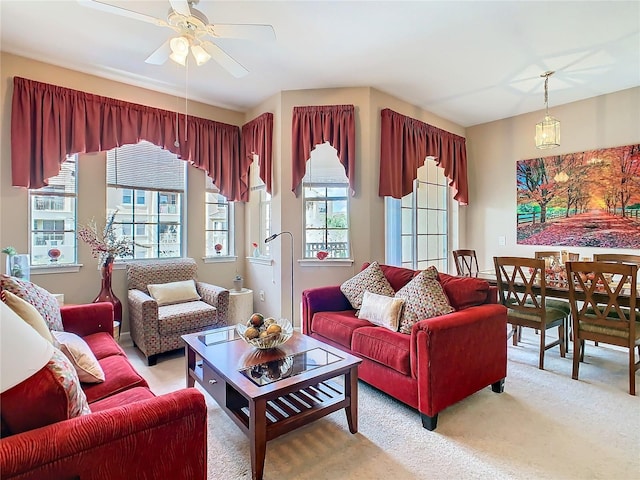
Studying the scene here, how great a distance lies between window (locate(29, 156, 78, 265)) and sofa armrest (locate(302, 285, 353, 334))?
2510 millimetres

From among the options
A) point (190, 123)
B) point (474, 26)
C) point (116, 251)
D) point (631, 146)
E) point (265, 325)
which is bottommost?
point (265, 325)

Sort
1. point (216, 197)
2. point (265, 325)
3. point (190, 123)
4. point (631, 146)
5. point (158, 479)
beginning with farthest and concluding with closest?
point (216, 197)
point (190, 123)
point (631, 146)
point (265, 325)
point (158, 479)

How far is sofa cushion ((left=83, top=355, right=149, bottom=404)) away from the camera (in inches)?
66.9

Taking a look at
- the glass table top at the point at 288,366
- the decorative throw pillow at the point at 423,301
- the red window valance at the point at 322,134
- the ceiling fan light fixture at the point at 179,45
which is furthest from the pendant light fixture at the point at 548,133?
the ceiling fan light fixture at the point at 179,45

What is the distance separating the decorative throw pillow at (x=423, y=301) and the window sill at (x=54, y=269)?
3.31 metres

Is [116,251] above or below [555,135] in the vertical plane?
below

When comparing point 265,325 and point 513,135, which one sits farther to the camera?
point 513,135

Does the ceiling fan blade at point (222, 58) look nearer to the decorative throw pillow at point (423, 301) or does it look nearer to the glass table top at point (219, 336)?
the glass table top at point (219, 336)

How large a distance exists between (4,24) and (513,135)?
19.0 ft

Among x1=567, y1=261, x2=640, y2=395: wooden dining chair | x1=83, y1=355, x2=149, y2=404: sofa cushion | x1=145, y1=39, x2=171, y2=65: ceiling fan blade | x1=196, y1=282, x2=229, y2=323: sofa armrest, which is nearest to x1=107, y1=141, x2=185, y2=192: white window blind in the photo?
x1=196, y1=282, x2=229, y2=323: sofa armrest

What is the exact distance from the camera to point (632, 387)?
2.61 m

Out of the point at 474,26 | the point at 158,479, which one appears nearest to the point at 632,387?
the point at 474,26

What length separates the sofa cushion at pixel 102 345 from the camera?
87.1 inches

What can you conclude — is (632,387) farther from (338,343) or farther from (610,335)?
(338,343)
